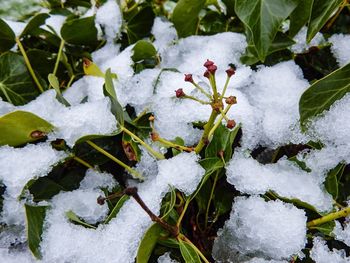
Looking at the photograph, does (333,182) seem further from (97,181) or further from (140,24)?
(140,24)

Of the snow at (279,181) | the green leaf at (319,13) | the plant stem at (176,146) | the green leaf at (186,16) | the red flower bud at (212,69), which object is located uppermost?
the green leaf at (319,13)

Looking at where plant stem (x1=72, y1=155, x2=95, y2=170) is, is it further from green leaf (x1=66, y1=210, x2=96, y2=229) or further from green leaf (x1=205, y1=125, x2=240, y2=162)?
green leaf (x1=205, y1=125, x2=240, y2=162)

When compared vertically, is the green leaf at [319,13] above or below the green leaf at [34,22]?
Answer: above

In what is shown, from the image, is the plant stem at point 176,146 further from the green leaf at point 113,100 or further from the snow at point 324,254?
the snow at point 324,254

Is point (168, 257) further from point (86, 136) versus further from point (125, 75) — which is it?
point (125, 75)

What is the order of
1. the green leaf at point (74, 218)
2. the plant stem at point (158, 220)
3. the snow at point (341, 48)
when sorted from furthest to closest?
1. the snow at point (341, 48)
2. the green leaf at point (74, 218)
3. the plant stem at point (158, 220)

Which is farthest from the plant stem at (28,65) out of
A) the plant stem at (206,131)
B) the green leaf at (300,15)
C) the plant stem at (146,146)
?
the green leaf at (300,15)

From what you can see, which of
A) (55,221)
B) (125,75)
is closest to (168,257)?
(55,221)
